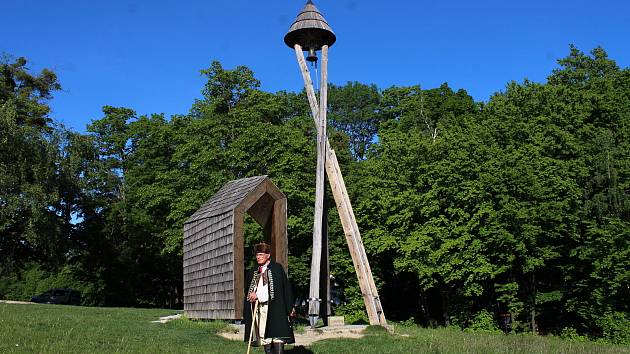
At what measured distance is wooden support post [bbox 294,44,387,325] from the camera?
43.2 ft

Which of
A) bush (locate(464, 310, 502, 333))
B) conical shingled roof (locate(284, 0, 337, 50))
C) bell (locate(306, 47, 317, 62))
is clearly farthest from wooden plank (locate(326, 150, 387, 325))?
bush (locate(464, 310, 502, 333))

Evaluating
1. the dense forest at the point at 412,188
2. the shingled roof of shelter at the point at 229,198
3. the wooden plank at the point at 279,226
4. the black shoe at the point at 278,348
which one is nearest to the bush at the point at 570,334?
the dense forest at the point at 412,188

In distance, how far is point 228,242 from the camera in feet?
43.9

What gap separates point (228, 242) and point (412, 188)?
14466 millimetres

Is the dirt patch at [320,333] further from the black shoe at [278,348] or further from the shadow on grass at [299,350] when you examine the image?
the black shoe at [278,348]

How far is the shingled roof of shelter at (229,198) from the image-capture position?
13653mm

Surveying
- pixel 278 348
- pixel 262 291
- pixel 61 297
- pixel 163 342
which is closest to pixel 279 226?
pixel 163 342

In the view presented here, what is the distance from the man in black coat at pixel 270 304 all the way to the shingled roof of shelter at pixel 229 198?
5331mm

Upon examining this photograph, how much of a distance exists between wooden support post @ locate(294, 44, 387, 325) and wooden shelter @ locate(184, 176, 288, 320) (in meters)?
1.28

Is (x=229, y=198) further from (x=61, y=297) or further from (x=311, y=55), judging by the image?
(x=61, y=297)

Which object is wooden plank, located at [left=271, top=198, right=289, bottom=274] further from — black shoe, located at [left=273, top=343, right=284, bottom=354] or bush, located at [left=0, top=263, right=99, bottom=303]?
bush, located at [left=0, top=263, right=99, bottom=303]

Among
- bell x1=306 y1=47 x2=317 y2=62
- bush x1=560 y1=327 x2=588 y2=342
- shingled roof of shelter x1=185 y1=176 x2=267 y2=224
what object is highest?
bell x1=306 y1=47 x2=317 y2=62

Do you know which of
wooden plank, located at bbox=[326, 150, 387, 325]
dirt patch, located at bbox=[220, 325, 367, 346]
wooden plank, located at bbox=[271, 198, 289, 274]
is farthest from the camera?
wooden plank, located at bbox=[271, 198, 289, 274]

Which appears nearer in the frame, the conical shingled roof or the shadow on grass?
the shadow on grass
